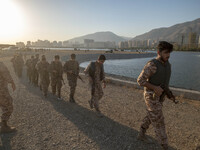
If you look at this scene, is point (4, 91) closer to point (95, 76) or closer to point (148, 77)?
point (95, 76)

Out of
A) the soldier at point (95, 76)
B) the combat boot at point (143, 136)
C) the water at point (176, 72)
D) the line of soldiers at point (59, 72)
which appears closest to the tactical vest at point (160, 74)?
the combat boot at point (143, 136)

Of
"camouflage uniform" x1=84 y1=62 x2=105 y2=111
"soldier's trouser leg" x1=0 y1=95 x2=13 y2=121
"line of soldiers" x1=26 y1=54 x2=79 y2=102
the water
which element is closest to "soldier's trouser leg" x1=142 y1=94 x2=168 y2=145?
"camouflage uniform" x1=84 y1=62 x2=105 y2=111

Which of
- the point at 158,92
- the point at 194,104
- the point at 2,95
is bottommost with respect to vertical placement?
the point at 194,104

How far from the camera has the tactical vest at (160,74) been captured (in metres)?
2.62

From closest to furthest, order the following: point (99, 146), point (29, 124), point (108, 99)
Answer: point (99, 146), point (29, 124), point (108, 99)

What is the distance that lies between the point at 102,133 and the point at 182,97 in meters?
5.16

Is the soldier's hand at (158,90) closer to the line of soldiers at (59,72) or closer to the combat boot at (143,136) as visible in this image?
the combat boot at (143,136)

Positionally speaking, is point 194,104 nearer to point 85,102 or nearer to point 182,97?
point 182,97

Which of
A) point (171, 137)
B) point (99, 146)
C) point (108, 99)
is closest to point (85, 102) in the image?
point (108, 99)

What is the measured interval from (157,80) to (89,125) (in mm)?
2466

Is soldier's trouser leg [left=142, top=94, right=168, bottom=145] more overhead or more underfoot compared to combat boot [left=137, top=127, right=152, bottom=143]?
more overhead

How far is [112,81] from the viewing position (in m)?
10.3

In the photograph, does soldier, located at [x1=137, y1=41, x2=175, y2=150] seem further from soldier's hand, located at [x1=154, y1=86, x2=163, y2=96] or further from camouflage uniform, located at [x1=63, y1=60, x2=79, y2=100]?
camouflage uniform, located at [x1=63, y1=60, x2=79, y2=100]

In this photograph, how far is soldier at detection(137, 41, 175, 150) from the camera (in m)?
2.59
